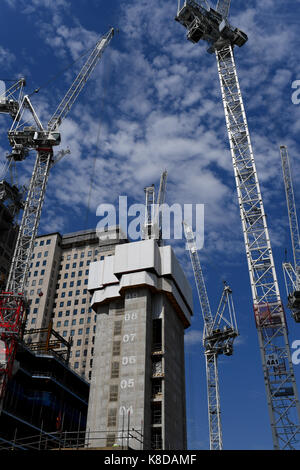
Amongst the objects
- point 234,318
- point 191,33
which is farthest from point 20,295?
point 234,318

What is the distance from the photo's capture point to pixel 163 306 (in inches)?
3460

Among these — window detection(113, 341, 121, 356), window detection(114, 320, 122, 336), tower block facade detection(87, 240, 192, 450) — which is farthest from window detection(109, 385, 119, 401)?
window detection(114, 320, 122, 336)

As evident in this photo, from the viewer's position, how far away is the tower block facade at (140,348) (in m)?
75.6

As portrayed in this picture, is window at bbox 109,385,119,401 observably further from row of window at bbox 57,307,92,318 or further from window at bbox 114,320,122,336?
row of window at bbox 57,307,92,318

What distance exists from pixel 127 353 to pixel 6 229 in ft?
195

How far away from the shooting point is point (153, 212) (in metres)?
117

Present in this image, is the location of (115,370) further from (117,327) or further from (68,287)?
(68,287)

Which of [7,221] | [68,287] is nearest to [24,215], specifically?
[7,221]

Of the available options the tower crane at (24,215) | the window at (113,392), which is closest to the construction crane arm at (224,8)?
the tower crane at (24,215)

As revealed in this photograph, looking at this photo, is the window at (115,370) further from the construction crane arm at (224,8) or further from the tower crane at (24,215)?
the construction crane arm at (224,8)

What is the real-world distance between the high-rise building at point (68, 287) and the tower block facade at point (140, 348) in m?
58.4

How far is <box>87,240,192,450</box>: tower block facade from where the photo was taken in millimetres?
75562

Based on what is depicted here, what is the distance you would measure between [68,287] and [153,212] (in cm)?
6415

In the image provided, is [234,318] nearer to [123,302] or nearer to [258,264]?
[123,302]
